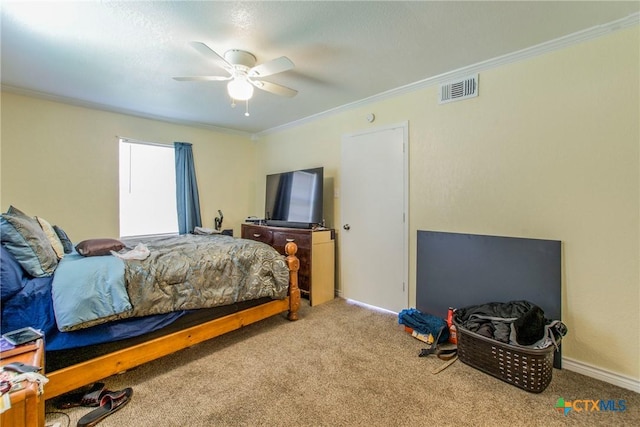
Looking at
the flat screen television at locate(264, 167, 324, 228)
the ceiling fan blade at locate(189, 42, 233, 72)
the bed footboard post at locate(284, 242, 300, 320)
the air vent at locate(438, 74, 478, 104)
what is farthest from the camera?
the flat screen television at locate(264, 167, 324, 228)

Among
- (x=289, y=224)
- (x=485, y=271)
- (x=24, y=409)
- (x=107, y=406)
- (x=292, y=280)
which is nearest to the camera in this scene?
(x=24, y=409)

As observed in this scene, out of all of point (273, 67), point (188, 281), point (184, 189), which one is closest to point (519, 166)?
point (273, 67)

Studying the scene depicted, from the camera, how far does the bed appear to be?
167 cm

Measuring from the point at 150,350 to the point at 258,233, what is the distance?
2.27 meters

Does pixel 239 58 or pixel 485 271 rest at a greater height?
pixel 239 58

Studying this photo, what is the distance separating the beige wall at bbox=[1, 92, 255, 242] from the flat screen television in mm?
1609

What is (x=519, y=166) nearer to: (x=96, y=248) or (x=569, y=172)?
(x=569, y=172)

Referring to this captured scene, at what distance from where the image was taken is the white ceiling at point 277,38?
1.82 metres

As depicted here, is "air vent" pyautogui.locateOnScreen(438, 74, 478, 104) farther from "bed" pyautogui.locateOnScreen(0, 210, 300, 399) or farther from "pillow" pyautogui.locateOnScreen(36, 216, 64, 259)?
"pillow" pyautogui.locateOnScreen(36, 216, 64, 259)

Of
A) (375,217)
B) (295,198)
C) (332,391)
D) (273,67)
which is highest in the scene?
(273,67)

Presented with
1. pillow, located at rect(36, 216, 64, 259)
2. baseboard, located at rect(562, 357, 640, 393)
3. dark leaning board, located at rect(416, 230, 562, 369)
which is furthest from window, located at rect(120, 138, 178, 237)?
baseboard, located at rect(562, 357, 640, 393)

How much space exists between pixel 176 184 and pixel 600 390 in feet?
16.3

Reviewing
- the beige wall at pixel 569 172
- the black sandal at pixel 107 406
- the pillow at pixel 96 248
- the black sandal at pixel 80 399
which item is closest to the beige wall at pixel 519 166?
the beige wall at pixel 569 172

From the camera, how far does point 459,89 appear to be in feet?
8.81
